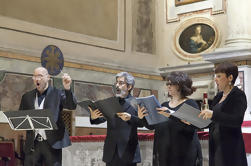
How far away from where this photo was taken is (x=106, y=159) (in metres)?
5.06

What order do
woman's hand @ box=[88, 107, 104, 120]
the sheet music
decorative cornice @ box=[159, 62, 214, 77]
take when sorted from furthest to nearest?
decorative cornice @ box=[159, 62, 214, 77]
woman's hand @ box=[88, 107, 104, 120]
the sheet music

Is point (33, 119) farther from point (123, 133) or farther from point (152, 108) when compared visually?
point (152, 108)

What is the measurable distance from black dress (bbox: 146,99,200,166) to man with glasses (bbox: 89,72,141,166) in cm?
37

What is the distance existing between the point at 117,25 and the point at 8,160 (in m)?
6.91

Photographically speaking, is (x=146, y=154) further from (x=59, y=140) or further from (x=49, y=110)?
(x=49, y=110)

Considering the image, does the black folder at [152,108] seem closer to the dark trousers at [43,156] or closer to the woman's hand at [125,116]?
the woman's hand at [125,116]

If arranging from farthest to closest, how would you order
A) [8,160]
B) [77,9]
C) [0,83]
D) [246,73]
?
[77,9] → [246,73] → [0,83] → [8,160]

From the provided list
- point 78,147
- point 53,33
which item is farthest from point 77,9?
point 78,147

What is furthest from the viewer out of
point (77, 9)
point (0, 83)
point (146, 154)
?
point (77, 9)

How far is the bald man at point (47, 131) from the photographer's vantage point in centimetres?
503

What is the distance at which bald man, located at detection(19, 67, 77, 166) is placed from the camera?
5.03 m

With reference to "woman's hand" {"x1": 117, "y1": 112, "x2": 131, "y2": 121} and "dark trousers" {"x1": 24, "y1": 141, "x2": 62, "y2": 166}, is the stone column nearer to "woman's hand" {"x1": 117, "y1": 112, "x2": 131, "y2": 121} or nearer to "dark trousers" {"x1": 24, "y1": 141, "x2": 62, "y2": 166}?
"woman's hand" {"x1": 117, "y1": 112, "x2": 131, "y2": 121}

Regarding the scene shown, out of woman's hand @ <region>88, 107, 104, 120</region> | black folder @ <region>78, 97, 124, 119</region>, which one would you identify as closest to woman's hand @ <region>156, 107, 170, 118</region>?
black folder @ <region>78, 97, 124, 119</region>

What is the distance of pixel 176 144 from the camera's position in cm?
470
